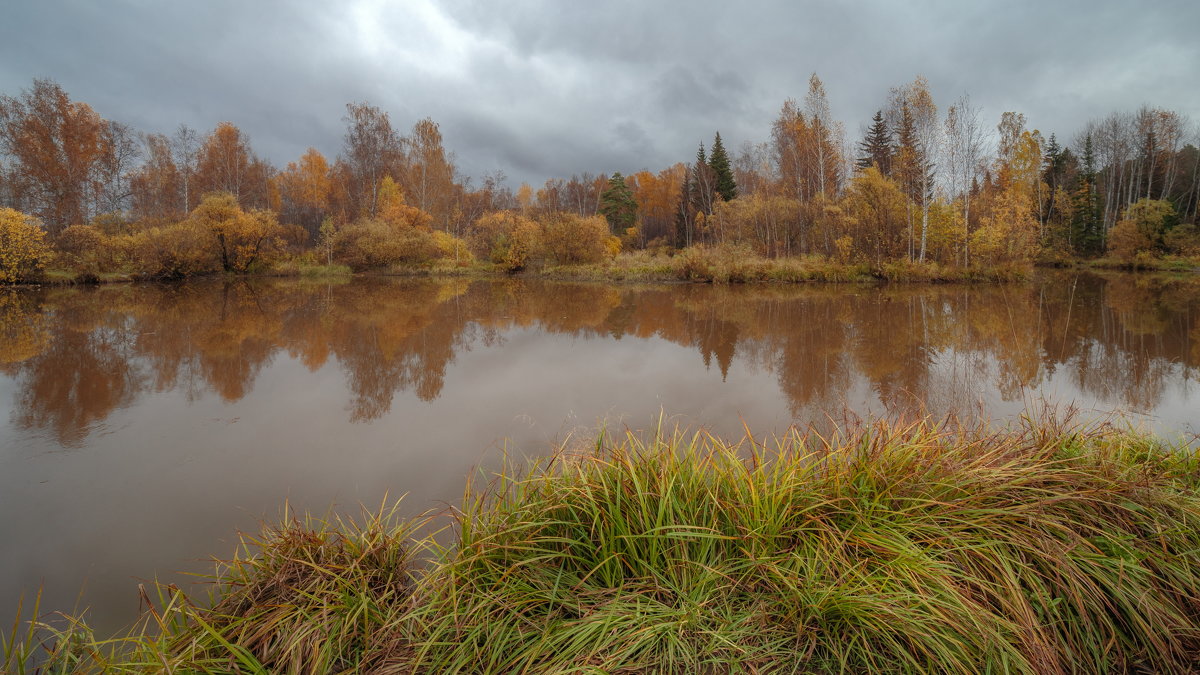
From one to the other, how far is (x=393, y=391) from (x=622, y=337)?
15.8ft

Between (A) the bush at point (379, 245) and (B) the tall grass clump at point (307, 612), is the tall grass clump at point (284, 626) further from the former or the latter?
(A) the bush at point (379, 245)

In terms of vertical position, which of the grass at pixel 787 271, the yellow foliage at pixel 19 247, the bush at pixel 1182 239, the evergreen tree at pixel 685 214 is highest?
the evergreen tree at pixel 685 214

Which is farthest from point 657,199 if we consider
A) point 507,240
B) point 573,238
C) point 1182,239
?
point 1182,239

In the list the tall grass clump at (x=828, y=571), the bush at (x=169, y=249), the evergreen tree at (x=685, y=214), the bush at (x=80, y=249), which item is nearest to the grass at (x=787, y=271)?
the evergreen tree at (x=685, y=214)

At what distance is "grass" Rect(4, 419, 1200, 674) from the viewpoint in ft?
5.64

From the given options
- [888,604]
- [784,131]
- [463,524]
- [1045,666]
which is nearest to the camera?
[1045,666]

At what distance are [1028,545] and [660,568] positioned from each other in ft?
4.80

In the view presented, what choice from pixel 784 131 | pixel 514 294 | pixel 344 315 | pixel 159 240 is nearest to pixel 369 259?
pixel 159 240

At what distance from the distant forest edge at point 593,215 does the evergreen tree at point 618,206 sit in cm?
703

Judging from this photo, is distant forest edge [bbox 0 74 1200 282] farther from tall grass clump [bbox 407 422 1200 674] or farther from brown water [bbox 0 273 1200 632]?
tall grass clump [bbox 407 422 1200 674]

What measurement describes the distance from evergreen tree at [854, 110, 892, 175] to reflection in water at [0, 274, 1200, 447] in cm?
2055

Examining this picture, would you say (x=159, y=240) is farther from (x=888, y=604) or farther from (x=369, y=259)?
(x=888, y=604)

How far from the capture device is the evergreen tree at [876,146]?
3486 cm

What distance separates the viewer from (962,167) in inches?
883
